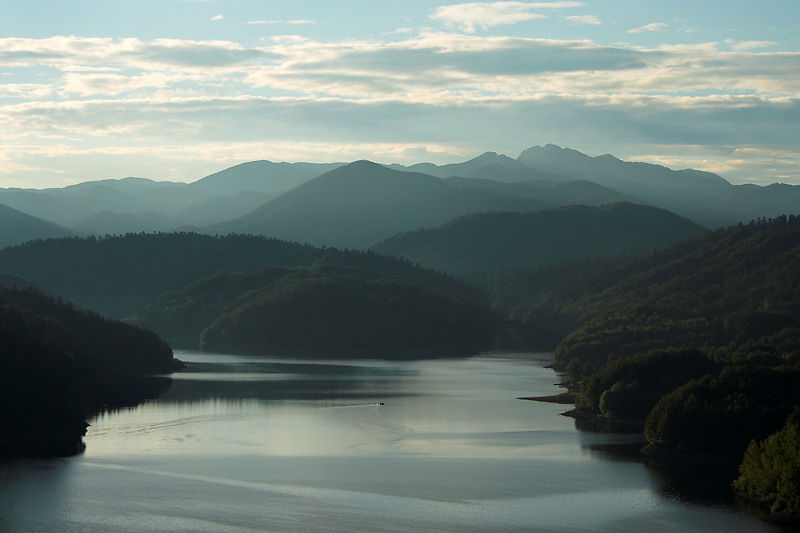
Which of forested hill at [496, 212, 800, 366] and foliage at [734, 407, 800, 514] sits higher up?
forested hill at [496, 212, 800, 366]

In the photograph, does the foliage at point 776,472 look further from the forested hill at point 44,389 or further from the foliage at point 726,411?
the forested hill at point 44,389

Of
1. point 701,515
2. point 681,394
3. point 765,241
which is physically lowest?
point 701,515

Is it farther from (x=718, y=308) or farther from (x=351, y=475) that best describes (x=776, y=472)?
(x=718, y=308)

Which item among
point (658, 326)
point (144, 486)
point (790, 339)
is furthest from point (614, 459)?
point (658, 326)

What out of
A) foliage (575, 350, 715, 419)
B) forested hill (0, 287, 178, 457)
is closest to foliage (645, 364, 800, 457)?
foliage (575, 350, 715, 419)

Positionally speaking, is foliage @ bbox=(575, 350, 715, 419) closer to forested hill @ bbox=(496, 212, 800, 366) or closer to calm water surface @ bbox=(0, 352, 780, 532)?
calm water surface @ bbox=(0, 352, 780, 532)

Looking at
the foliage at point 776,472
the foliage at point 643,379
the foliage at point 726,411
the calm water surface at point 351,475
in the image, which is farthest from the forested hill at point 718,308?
the foliage at point 776,472

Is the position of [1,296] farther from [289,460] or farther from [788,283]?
[788,283]
